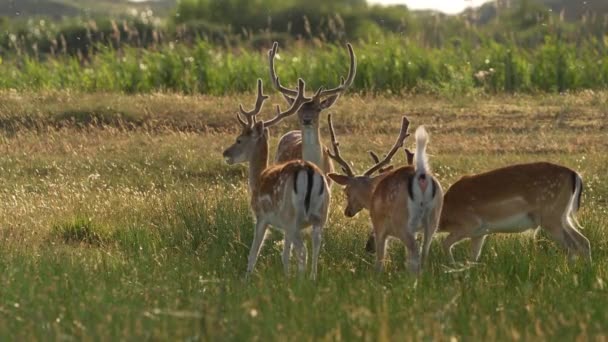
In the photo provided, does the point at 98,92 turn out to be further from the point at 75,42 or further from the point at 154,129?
the point at 75,42

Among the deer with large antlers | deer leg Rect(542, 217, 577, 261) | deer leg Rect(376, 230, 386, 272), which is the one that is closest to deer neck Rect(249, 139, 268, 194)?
the deer with large antlers

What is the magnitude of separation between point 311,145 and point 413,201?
272 cm

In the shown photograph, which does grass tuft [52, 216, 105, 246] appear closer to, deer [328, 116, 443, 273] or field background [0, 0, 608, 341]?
field background [0, 0, 608, 341]

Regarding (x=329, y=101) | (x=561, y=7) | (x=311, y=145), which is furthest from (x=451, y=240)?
(x=561, y=7)

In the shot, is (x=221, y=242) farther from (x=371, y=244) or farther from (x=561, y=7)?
(x=561, y=7)

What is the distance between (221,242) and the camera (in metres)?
9.41

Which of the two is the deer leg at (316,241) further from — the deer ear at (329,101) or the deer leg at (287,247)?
the deer ear at (329,101)

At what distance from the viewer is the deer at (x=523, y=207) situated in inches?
357

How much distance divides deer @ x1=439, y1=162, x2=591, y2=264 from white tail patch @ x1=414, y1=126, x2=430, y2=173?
1.24 meters

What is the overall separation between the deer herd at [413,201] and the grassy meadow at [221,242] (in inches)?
6.3

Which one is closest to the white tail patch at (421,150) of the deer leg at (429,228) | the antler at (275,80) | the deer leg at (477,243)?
the deer leg at (429,228)

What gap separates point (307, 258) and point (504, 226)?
1320 mm

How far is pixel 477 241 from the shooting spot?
932 cm

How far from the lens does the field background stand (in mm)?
6391
